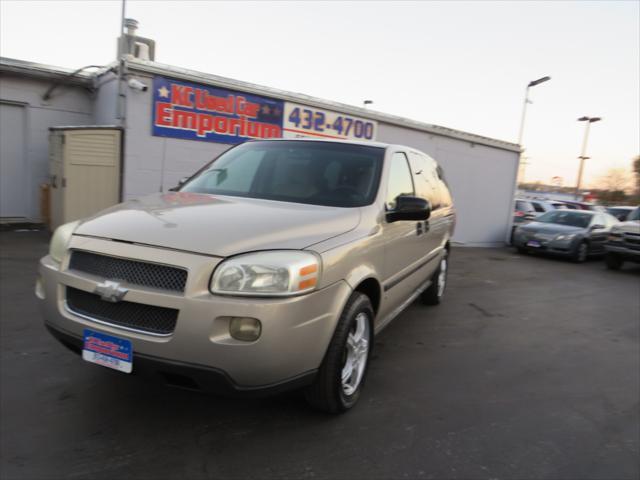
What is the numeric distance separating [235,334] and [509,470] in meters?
1.68

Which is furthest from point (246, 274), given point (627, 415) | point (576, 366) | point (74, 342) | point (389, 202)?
point (576, 366)

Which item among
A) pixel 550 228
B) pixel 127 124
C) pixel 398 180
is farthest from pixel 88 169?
pixel 550 228

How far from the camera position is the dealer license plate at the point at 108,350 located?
2332 mm

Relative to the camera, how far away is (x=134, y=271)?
93.7 inches

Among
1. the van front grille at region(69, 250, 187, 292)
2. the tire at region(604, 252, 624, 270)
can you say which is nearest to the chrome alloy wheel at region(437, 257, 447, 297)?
the van front grille at region(69, 250, 187, 292)

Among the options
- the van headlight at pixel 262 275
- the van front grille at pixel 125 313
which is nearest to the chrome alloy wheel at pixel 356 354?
the van headlight at pixel 262 275

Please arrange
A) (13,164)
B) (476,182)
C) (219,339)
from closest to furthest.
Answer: (219,339) < (13,164) < (476,182)

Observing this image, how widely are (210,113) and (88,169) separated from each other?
8.15 ft

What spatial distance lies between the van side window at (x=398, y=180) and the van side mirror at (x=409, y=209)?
111 millimetres

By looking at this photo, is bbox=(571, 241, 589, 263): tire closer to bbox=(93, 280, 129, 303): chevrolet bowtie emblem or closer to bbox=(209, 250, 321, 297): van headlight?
bbox=(209, 250, 321, 297): van headlight

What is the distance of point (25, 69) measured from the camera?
363 inches

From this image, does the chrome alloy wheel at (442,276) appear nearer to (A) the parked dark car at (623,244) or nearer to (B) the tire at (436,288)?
(B) the tire at (436,288)

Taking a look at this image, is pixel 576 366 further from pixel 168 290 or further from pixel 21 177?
pixel 21 177

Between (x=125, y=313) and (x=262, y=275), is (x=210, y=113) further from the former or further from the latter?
(x=262, y=275)
